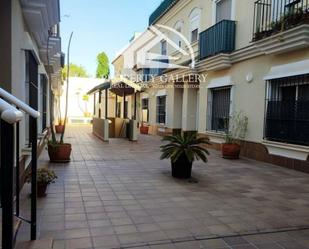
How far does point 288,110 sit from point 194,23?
23.5ft

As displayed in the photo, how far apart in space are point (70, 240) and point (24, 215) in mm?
1044

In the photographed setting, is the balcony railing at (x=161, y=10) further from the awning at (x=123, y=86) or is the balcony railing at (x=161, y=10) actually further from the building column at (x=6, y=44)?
the building column at (x=6, y=44)

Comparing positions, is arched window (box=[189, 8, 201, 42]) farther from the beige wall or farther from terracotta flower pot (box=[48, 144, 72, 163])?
terracotta flower pot (box=[48, 144, 72, 163])

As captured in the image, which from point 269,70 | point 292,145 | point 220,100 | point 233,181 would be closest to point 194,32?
point 220,100

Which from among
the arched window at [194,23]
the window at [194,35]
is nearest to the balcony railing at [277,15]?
the arched window at [194,23]

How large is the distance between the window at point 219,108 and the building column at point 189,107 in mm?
2174

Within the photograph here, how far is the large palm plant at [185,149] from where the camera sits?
21.0 feet

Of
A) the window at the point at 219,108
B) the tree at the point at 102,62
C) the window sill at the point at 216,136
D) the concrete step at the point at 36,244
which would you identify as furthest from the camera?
the tree at the point at 102,62

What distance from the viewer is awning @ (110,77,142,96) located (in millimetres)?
13852

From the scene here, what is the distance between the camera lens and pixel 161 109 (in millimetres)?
17547

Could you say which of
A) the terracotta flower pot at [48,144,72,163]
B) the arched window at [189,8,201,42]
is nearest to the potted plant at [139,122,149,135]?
the arched window at [189,8,201,42]

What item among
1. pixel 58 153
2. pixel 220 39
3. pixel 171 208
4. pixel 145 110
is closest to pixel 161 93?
pixel 145 110

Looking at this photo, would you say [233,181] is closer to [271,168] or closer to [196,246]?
[271,168]

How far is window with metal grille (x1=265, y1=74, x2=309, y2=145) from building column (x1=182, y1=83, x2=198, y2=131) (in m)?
5.81
